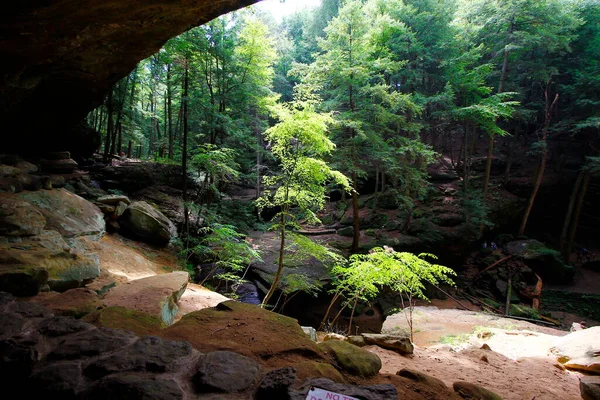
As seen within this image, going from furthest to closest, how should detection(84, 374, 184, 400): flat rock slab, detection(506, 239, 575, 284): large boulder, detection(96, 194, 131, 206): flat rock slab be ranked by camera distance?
detection(506, 239, 575, 284): large boulder
detection(96, 194, 131, 206): flat rock slab
detection(84, 374, 184, 400): flat rock slab

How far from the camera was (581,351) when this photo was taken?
420 cm

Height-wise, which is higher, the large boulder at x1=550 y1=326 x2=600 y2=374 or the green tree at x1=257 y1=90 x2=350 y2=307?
the green tree at x1=257 y1=90 x2=350 y2=307

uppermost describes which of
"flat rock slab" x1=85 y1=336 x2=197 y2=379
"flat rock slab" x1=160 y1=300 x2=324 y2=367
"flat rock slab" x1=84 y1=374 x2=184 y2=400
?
"flat rock slab" x1=84 y1=374 x2=184 y2=400

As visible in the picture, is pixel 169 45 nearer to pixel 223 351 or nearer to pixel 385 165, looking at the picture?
pixel 385 165

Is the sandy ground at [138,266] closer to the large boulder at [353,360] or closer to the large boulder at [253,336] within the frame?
the large boulder at [253,336]

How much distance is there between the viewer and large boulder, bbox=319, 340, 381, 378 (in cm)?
201

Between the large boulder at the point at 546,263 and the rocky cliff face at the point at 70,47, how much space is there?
56.6 ft

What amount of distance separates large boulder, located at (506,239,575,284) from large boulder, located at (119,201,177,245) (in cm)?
1693

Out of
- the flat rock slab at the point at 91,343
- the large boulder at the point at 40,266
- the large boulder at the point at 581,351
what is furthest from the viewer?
the large boulder at the point at 581,351

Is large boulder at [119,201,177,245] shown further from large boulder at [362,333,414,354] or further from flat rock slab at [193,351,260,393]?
flat rock slab at [193,351,260,393]

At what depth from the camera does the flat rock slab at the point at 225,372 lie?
1.51 meters

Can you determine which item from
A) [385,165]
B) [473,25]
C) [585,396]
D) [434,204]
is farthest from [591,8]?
[585,396]

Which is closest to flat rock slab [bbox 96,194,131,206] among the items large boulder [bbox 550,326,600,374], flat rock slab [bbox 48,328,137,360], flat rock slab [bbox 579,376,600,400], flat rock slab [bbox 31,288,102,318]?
flat rock slab [bbox 31,288,102,318]

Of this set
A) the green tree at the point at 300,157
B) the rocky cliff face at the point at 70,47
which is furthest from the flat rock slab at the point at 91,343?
the green tree at the point at 300,157
